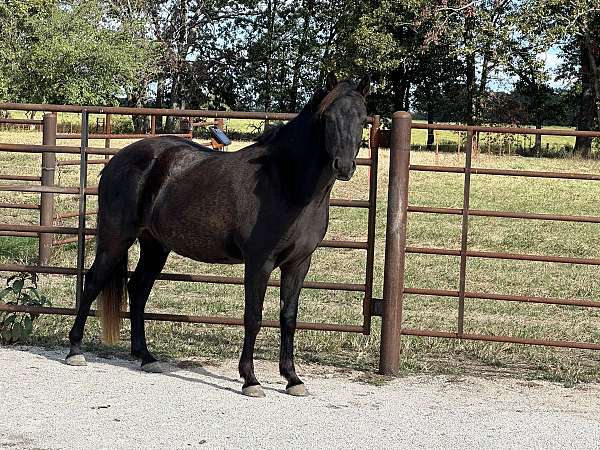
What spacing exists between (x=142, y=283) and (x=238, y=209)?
1.17 metres

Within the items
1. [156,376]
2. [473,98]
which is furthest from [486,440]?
[473,98]

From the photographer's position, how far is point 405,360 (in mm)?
7086

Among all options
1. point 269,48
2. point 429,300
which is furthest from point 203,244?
point 269,48

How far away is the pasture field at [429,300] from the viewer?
722cm

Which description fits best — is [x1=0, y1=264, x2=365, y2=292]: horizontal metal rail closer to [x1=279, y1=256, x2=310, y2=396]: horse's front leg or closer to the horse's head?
[x1=279, y1=256, x2=310, y2=396]: horse's front leg

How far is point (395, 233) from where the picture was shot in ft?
21.8

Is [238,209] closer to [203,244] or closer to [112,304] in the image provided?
[203,244]

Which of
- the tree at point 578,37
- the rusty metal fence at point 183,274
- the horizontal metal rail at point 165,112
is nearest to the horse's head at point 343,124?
the rusty metal fence at point 183,274

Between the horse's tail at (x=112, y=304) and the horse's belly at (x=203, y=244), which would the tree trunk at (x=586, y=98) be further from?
the horse's belly at (x=203, y=244)

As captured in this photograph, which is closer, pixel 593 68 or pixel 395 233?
pixel 395 233

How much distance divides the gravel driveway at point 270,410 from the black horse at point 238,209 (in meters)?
0.28

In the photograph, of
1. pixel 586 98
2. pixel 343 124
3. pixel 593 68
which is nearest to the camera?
pixel 343 124

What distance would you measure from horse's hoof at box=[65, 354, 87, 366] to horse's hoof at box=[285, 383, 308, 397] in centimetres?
147

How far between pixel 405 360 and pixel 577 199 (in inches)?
499
